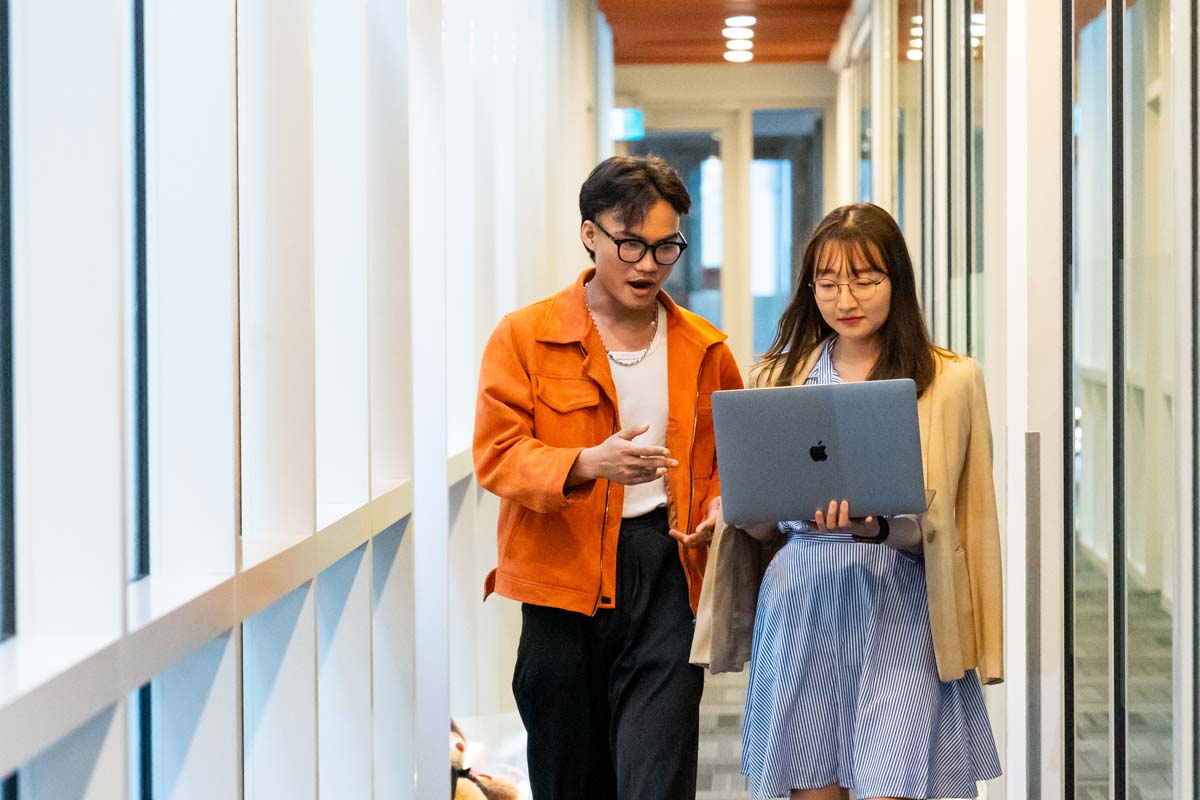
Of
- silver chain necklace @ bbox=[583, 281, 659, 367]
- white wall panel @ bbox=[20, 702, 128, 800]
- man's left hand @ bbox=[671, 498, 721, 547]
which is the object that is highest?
silver chain necklace @ bbox=[583, 281, 659, 367]

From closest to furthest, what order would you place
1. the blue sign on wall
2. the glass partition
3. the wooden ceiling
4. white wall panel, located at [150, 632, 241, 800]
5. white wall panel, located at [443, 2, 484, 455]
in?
white wall panel, located at [150, 632, 241, 800], white wall panel, located at [443, 2, 484, 455], the wooden ceiling, the blue sign on wall, the glass partition

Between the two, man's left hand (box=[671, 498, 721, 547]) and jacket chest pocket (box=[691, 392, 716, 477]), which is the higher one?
jacket chest pocket (box=[691, 392, 716, 477])

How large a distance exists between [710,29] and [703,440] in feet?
19.3

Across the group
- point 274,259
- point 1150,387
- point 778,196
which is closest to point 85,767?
point 274,259

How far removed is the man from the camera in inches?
91.3

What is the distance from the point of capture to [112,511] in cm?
129

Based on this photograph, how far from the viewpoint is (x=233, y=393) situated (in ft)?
5.49

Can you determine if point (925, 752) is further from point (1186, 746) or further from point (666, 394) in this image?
point (666, 394)

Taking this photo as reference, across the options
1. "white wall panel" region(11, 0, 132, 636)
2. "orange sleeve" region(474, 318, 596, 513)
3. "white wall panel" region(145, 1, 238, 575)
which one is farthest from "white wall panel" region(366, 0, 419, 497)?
"white wall panel" region(11, 0, 132, 636)

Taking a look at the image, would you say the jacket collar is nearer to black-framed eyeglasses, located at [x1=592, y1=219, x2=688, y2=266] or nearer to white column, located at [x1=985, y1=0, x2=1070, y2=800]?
black-framed eyeglasses, located at [x1=592, y1=219, x2=688, y2=266]

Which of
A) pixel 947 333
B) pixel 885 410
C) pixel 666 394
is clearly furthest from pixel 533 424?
pixel 947 333

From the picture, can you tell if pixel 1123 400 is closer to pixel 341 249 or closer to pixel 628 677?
pixel 628 677

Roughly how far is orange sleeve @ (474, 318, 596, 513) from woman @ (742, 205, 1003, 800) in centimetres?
39

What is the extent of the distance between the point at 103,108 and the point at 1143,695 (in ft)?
5.98
